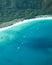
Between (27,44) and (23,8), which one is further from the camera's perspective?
(23,8)

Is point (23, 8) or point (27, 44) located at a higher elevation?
point (27, 44)

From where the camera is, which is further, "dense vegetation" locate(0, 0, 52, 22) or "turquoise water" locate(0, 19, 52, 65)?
"dense vegetation" locate(0, 0, 52, 22)

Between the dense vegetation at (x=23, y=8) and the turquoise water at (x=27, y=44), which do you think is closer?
the turquoise water at (x=27, y=44)

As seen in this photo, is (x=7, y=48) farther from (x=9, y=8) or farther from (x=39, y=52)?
(x=9, y=8)
